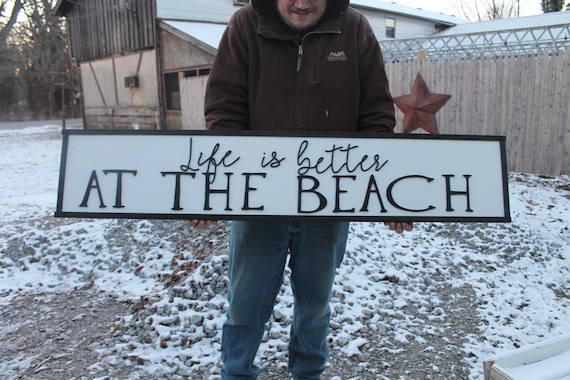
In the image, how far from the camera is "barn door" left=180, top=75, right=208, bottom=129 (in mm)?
12461

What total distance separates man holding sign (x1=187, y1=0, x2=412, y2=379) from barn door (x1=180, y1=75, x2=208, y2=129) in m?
10.7

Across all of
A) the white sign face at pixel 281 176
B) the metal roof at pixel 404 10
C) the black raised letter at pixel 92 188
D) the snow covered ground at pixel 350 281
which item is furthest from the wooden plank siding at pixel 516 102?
the metal roof at pixel 404 10

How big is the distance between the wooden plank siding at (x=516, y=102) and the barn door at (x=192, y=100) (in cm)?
604

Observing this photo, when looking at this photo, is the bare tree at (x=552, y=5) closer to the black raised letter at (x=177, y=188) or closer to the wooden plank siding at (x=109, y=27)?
the wooden plank siding at (x=109, y=27)

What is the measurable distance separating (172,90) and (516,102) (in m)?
9.70

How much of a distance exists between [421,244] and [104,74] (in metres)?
15.1

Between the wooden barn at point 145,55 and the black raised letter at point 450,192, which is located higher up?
the wooden barn at point 145,55

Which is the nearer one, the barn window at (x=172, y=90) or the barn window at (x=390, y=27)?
the barn window at (x=172, y=90)

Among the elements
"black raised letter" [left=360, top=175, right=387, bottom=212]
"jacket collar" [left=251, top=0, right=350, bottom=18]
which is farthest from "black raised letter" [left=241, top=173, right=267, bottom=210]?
"jacket collar" [left=251, top=0, right=350, bottom=18]

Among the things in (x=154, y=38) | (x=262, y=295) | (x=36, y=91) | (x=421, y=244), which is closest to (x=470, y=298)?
(x=421, y=244)

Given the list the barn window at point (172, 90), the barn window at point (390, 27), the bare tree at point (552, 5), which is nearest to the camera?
the barn window at point (172, 90)

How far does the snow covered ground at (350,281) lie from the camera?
3.02 meters

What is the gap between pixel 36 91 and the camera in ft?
103

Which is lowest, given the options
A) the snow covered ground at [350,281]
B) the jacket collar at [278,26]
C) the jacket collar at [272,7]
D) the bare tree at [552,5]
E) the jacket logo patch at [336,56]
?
the snow covered ground at [350,281]
